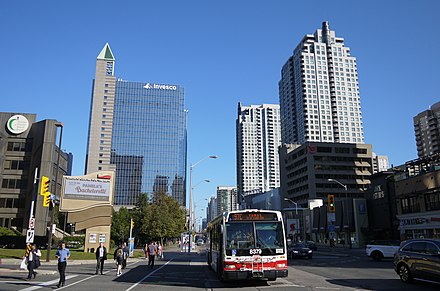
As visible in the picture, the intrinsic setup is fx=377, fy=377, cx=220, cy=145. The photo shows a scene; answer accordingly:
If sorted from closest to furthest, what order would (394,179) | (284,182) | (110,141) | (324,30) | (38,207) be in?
(394,179)
(38,207)
(284,182)
(110,141)
(324,30)

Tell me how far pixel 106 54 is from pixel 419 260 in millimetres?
165068

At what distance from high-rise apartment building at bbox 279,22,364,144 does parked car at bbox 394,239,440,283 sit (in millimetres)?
157536

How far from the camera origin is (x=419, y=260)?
45.4ft

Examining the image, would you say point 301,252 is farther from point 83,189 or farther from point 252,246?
point 83,189

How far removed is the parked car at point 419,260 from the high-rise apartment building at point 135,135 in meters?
137

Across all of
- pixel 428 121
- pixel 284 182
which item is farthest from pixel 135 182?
pixel 428 121

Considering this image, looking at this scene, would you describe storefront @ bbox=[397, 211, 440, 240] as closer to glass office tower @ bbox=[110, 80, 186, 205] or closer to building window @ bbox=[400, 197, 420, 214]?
building window @ bbox=[400, 197, 420, 214]

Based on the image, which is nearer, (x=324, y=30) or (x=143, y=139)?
(x=143, y=139)

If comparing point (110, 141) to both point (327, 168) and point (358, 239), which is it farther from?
point (358, 239)

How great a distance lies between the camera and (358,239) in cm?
6378

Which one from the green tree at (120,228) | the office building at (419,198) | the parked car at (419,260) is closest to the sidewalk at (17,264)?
the parked car at (419,260)

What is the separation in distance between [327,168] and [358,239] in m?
50.9

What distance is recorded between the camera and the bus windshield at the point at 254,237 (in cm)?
1417

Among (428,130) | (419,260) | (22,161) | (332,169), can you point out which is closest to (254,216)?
(419,260)
